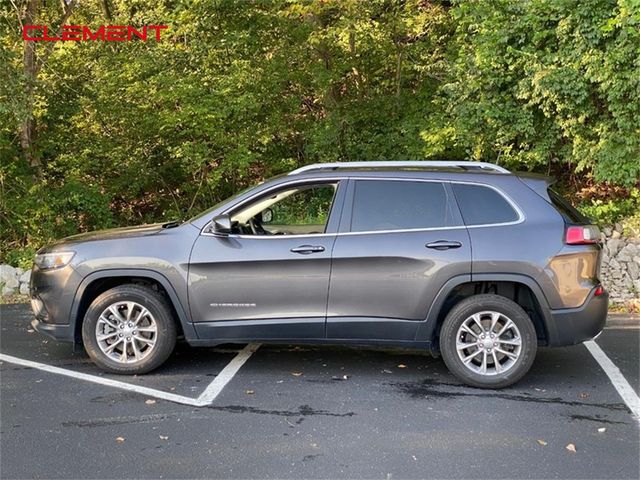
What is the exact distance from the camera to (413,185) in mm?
5098

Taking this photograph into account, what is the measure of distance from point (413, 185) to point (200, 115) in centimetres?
621

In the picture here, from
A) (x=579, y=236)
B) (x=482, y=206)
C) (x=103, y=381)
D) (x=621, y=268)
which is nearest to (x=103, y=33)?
(x=103, y=381)

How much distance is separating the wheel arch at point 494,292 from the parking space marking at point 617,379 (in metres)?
0.68

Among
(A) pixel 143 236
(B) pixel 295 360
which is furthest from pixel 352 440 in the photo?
(A) pixel 143 236

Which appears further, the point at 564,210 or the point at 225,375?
the point at 225,375

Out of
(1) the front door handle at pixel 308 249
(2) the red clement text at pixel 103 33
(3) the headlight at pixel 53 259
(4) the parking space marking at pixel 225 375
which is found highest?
(2) the red clement text at pixel 103 33

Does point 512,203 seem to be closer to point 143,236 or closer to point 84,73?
point 143,236

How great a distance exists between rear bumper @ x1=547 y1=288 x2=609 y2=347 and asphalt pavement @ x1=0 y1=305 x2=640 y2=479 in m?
0.42

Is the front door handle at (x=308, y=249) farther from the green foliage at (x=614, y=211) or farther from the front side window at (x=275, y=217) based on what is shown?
the green foliage at (x=614, y=211)

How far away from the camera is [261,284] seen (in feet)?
16.4

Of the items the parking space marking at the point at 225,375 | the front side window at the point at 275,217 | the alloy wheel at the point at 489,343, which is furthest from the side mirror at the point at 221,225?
the alloy wheel at the point at 489,343

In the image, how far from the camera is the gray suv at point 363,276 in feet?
15.8

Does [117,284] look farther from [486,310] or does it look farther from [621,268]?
[621,268]

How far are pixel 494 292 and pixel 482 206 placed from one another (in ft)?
2.38
